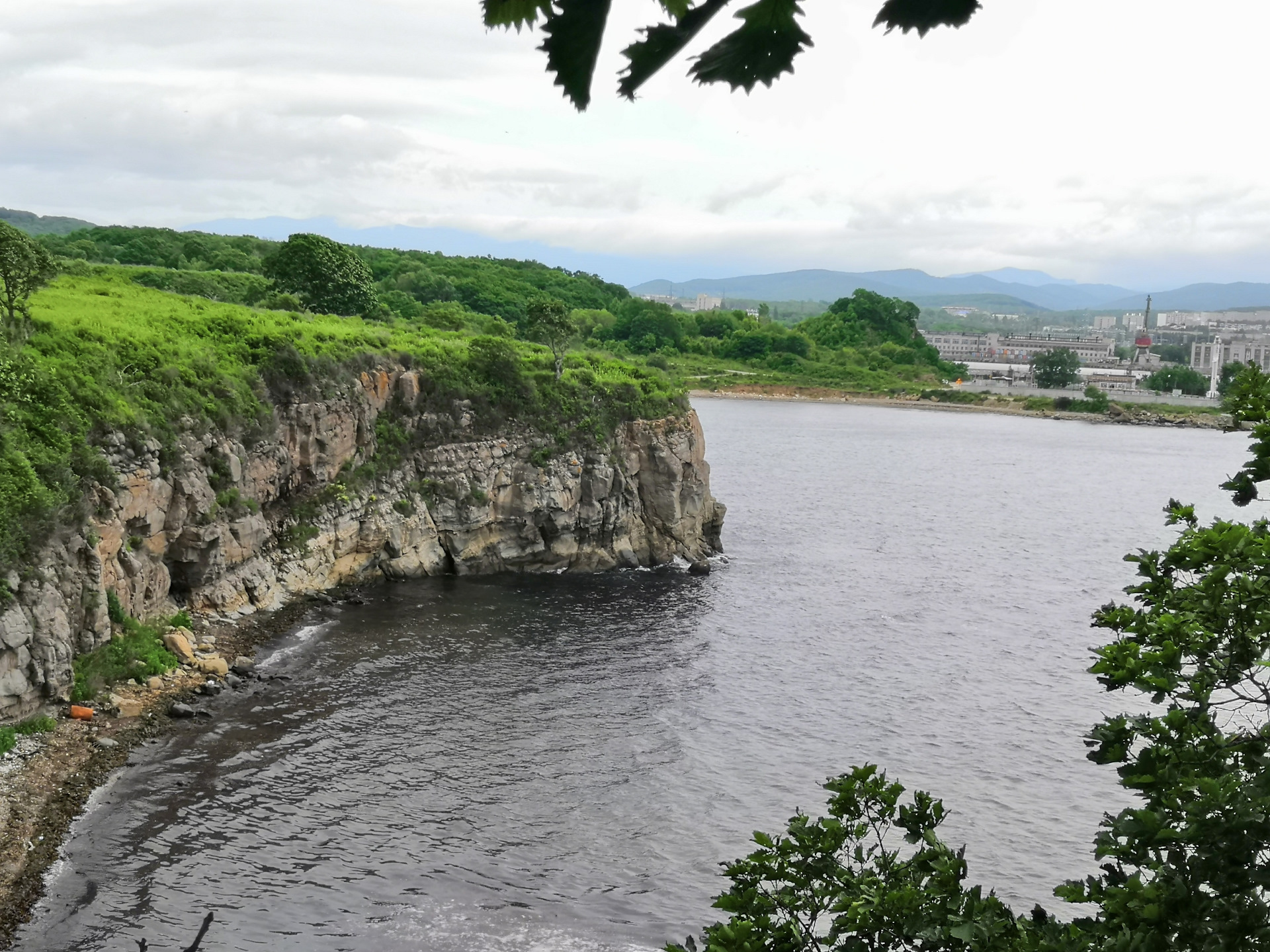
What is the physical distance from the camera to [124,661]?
2956 cm

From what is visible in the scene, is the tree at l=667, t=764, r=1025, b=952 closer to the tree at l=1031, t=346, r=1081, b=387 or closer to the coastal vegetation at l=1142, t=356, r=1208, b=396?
the tree at l=1031, t=346, r=1081, b=387

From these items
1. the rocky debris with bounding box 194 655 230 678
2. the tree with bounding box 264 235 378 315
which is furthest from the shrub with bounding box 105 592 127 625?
the tree with bounding box 264 235 378 315

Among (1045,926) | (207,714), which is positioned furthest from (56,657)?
(1045,926)

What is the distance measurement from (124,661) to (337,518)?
46.8ft

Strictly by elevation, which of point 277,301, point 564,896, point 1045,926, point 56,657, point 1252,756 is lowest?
point 564,896

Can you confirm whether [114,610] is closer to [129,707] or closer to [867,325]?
[129,707]

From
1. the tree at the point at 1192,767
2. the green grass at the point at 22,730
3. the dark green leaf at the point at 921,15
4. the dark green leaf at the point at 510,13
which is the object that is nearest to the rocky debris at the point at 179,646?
the green grass at the point at 22,730

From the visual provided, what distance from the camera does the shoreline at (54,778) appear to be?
66.4 feet

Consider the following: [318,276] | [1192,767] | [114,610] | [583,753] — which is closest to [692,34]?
[1192,767]

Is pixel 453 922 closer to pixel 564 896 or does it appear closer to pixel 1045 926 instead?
pixel 564 896

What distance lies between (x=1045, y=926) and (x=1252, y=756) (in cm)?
255

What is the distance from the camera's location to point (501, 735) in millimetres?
29938

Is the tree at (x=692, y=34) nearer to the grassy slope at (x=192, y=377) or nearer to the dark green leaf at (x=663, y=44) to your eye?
the dark green leaf at (x=663, y=44)

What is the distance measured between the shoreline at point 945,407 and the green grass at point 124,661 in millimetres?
115025
